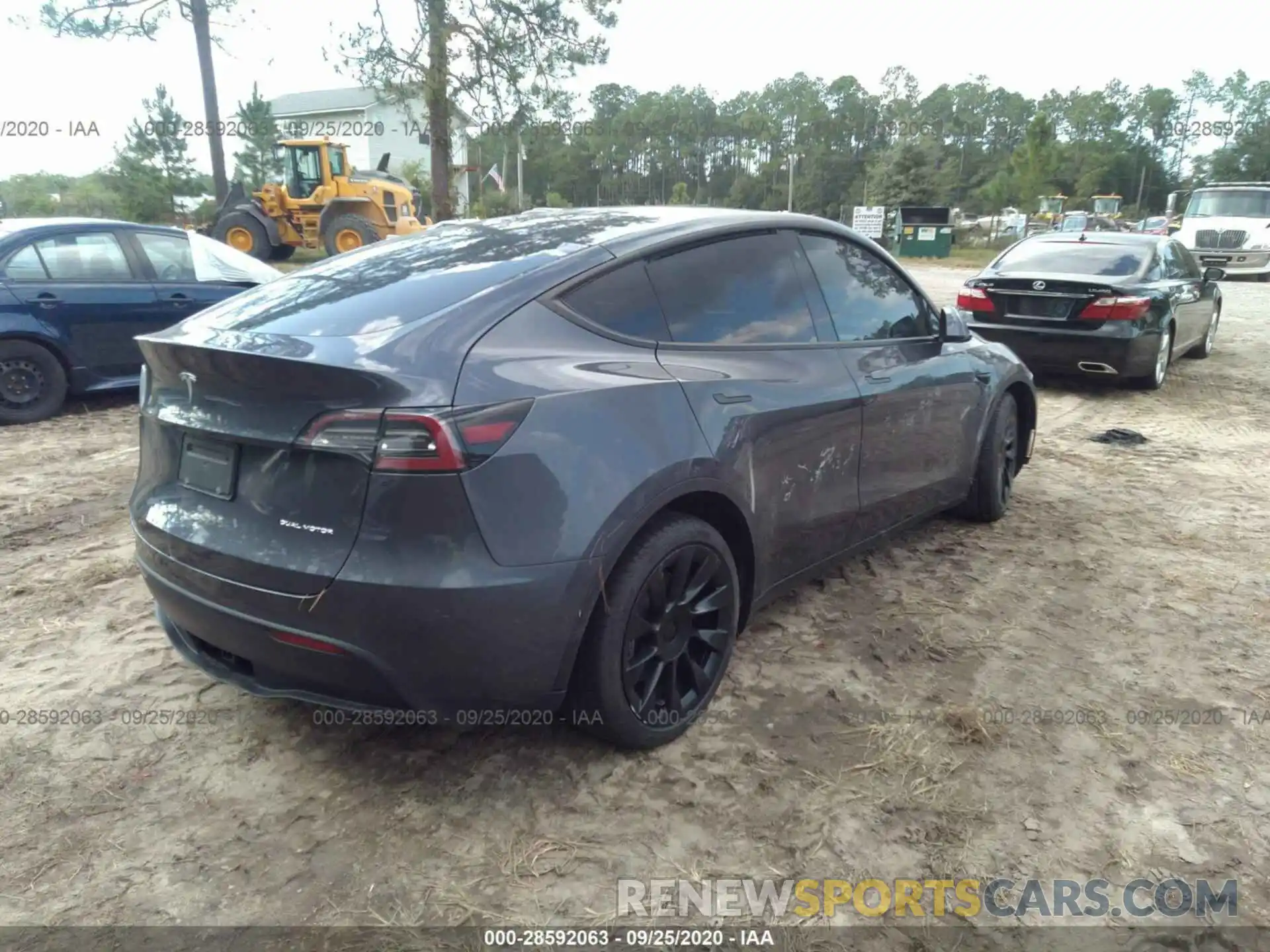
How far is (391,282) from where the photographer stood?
2773 millimetres

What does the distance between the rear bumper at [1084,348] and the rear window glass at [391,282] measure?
6054 mm

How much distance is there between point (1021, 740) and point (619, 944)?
1.56 metres

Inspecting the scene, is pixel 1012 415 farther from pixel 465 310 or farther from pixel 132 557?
pixel 132 557

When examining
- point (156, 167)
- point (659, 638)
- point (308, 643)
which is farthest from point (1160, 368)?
point (156, 167)

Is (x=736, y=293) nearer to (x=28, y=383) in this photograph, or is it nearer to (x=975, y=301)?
(x=28, y=383)

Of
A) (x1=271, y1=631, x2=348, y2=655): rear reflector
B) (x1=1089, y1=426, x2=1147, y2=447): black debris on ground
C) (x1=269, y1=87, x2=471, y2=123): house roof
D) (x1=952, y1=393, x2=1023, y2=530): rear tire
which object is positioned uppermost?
A: (x1=269, y1=87, x2=471, y2=123): house roof

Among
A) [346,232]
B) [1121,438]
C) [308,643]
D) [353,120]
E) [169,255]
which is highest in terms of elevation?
[353,120]

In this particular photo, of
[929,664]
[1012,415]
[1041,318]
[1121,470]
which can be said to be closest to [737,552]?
[929,664]

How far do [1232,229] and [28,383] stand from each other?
87.6 ft

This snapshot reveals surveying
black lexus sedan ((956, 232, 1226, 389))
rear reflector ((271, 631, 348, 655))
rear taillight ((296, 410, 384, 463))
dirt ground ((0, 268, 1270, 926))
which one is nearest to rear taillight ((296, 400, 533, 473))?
rear taillight ((296, 410, 384, 463))

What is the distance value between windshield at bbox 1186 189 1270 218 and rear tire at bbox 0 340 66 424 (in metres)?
27.0

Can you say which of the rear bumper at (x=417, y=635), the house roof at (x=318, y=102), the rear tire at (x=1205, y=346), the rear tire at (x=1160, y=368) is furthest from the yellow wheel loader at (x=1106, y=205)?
the rear bumper at (x=417, y=635)

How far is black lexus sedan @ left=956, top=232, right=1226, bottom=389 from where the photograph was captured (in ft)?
26.9

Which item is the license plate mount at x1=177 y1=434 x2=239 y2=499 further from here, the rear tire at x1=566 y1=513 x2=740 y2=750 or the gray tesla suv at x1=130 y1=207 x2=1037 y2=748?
the rear tire at x1=566 y1=513 x2=740 y2=750
